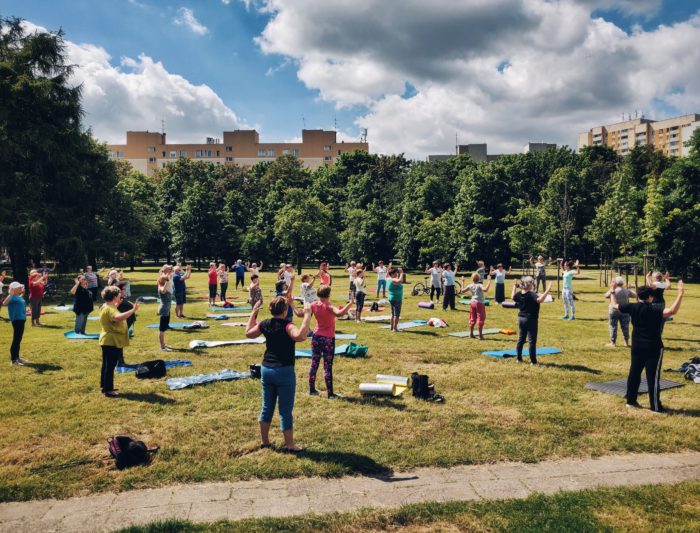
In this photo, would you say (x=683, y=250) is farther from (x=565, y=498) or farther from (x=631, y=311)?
(x=565, y=498)

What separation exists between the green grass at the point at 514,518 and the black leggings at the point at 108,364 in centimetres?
522

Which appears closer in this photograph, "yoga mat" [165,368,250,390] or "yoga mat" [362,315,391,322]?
"yoga mat" [165,368,250,390]

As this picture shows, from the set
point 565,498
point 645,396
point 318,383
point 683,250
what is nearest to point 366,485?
point 565,498

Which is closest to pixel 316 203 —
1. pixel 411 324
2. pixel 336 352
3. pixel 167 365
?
pixel 411 324

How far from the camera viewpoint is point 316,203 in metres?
53.8

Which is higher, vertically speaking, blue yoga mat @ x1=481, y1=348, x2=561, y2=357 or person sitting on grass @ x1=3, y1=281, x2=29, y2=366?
person sitting on grass @ x1=3, y1=281, x2=29, y2=366

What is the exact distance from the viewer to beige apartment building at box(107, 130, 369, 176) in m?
119

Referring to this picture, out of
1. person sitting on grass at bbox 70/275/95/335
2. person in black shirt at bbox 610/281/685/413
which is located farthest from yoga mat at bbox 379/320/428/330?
person sitting on grass at bbox 70/275/95/335

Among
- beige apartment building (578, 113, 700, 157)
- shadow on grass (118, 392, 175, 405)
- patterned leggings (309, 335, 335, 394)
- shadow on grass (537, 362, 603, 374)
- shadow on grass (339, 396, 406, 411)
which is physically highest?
beige apartment building (578, 113, 700, 157)

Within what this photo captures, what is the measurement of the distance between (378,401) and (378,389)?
293mm

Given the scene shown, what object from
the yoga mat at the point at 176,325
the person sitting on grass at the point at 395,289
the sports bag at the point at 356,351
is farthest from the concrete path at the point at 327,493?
the yoga mat at the point at 176,325

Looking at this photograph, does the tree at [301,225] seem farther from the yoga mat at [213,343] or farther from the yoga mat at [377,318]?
the yoga mat at [213,343]

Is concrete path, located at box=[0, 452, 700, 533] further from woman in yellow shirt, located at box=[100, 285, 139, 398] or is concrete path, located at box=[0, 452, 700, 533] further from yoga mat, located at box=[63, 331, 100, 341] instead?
yoga mat, located at box=[63, 331, 100, 341]

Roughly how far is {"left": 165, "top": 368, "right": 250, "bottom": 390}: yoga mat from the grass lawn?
254 millimetres
